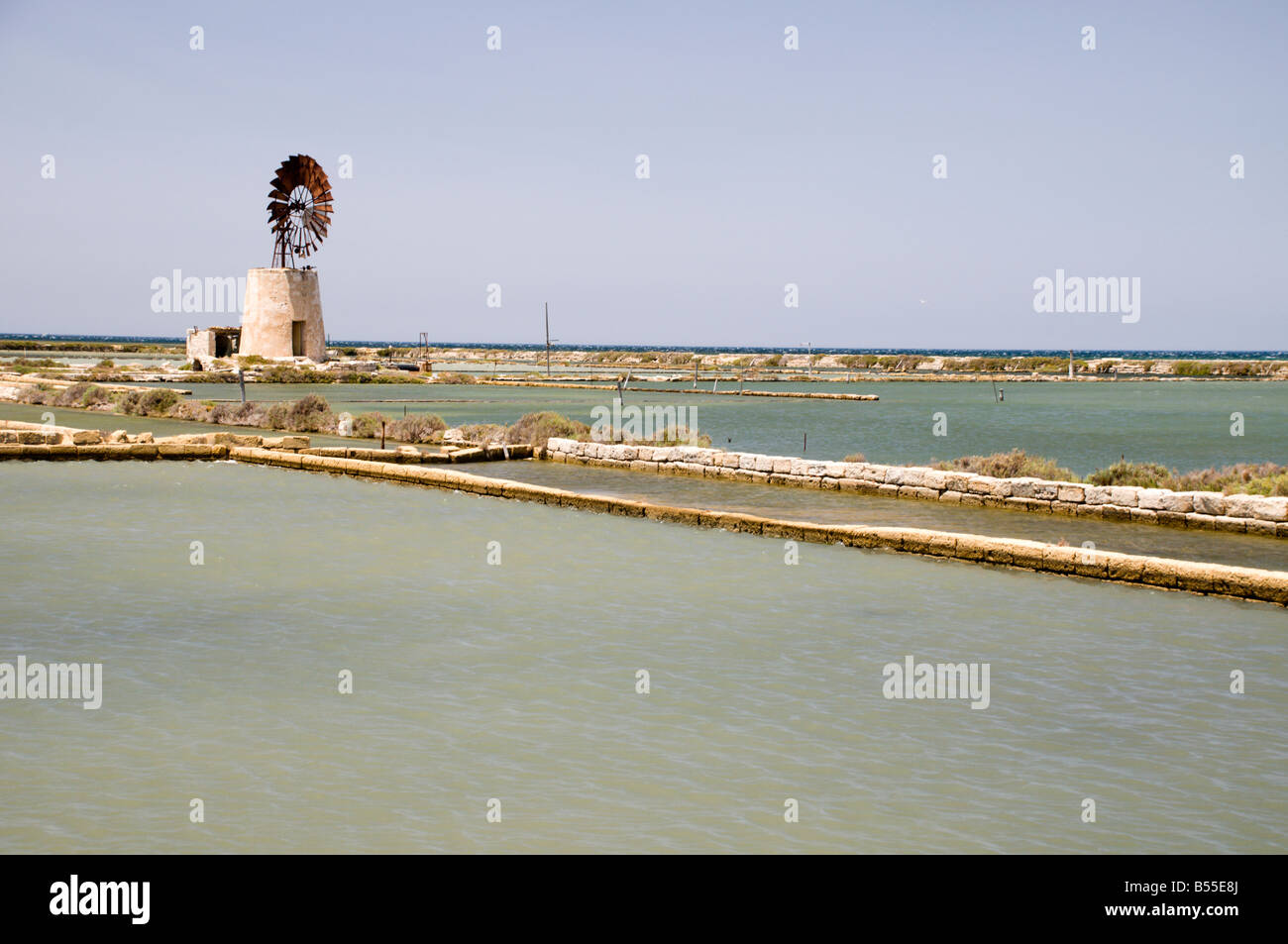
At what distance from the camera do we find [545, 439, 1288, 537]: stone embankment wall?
1248 centimetres

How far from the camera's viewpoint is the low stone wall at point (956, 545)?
9320mm

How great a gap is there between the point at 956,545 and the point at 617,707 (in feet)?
18.3

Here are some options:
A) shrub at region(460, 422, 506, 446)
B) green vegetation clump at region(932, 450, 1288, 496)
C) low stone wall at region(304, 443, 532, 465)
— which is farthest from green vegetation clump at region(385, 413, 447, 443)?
green vegetation clump at region(932, 450, 1288, 496)

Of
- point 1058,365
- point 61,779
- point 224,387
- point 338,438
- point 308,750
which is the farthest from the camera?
point 1058,365

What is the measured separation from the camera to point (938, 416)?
37.8 m

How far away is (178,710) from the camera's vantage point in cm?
622

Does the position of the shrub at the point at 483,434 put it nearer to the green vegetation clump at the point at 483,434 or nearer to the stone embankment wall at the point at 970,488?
the green vegetation clump at the point at 483,434

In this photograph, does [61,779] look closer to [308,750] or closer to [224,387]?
[308,750]

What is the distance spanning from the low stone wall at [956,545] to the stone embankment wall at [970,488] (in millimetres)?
2873

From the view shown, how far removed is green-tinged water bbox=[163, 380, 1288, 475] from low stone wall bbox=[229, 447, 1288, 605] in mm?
8904

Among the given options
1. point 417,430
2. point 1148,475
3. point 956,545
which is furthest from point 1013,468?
point 417,430

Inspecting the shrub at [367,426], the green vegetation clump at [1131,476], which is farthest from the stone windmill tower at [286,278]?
the green vegetation clump at [1131,476]
